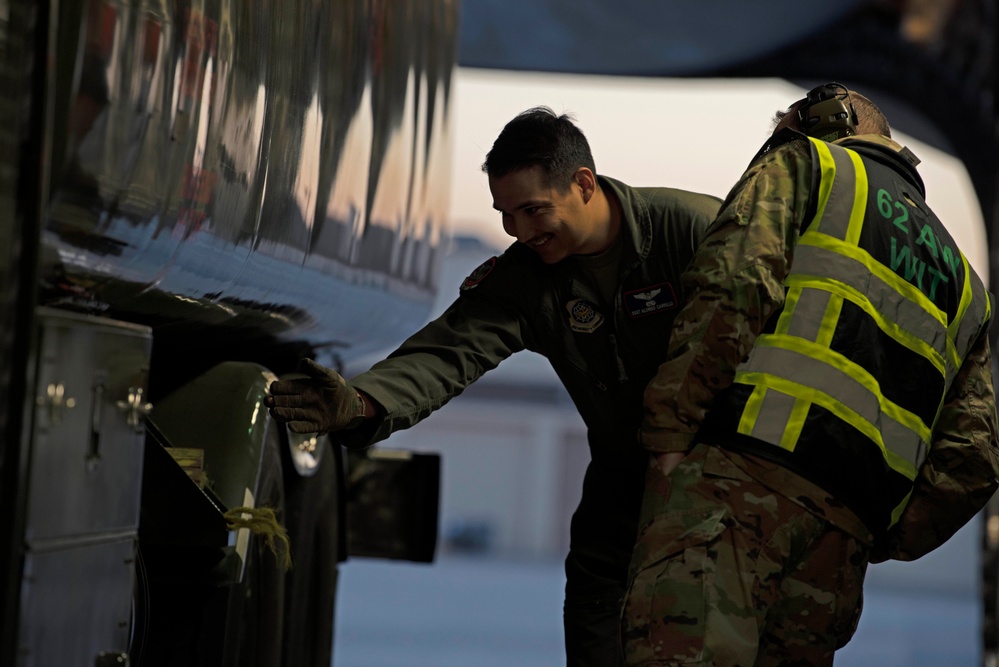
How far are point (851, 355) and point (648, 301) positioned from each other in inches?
23.6

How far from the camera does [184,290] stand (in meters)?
2.47

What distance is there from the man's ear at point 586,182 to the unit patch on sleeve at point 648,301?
0.23m

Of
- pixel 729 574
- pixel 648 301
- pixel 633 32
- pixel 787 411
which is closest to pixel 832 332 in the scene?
pixel 787 411

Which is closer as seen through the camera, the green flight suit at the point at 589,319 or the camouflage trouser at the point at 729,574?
the camouflage trouser at the point at 729,574

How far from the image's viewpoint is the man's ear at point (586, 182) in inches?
115

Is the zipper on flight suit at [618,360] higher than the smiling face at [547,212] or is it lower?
lower

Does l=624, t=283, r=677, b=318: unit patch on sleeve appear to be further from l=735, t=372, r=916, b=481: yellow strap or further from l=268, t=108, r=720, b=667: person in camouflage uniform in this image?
l=735, t=372, r=916, b=481: yellow strap

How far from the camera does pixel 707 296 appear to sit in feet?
7.82

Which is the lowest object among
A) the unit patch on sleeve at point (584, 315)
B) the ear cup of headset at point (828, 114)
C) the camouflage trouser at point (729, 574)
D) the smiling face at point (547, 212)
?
the camouflage trouser at point (729, 574)

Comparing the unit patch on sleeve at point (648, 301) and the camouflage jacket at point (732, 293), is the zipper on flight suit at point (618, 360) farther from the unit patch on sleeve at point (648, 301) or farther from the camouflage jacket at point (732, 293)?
the camouflage jacket at point (732, 293)

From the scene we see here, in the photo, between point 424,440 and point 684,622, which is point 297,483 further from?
point 424,440

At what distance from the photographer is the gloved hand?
8.00 feet

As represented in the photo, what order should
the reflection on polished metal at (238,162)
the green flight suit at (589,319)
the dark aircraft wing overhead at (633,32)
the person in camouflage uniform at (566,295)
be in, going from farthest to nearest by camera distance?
the dark aircraft wing overhead at (633,32)
the green flight suit at (589,319)
the person in camouflage uniform at (566,295)
the reflection on polished metal at (238,162)

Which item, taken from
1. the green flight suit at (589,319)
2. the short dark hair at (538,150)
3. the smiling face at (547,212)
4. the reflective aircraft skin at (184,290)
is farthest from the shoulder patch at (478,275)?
the reflective aircraft skin at (184,290)
